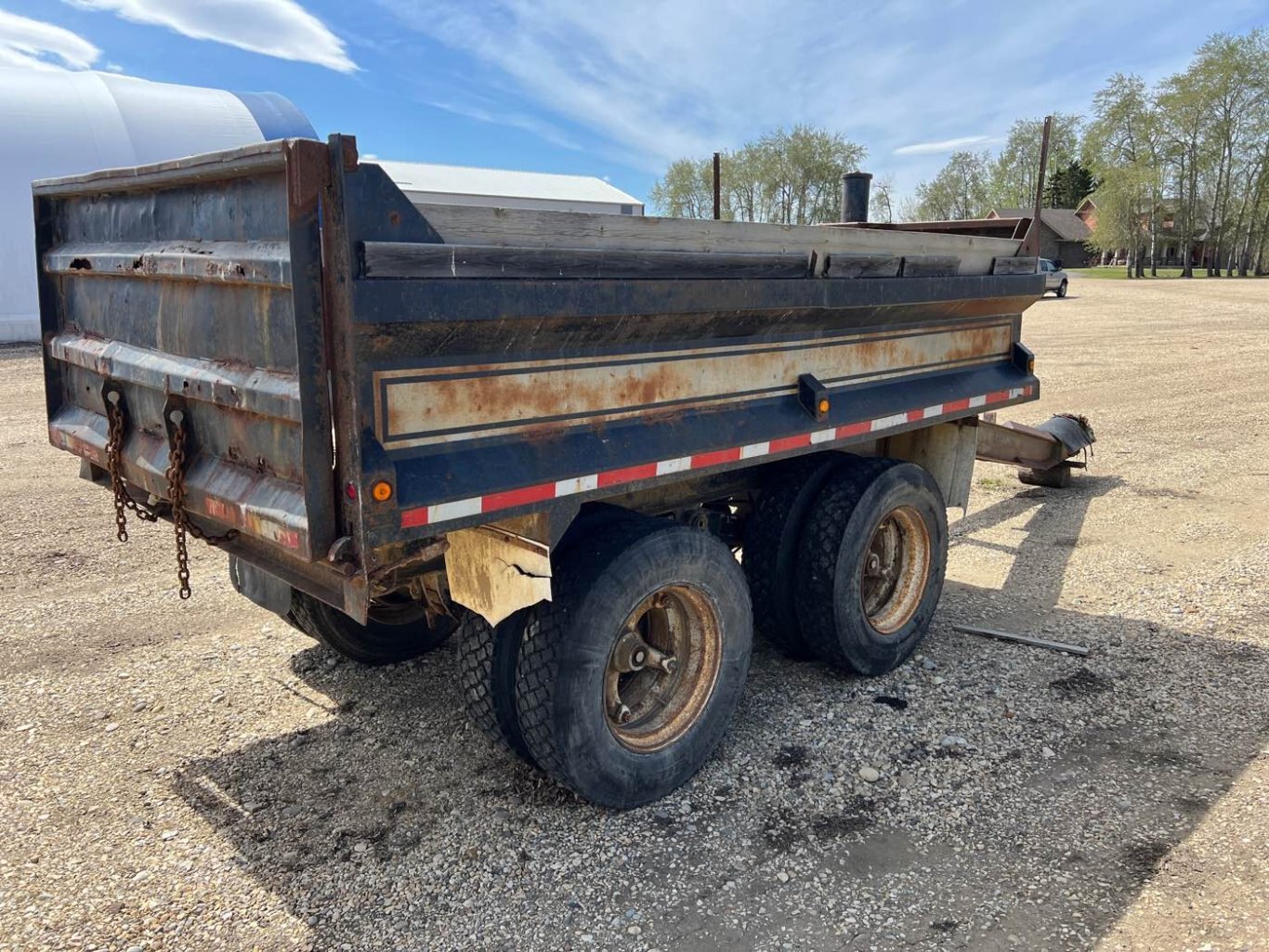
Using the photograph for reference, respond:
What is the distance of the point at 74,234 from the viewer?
12.2ft

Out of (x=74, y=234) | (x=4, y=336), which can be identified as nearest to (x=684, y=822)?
(x=74, y=234)

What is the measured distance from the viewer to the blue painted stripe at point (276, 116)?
2448cm

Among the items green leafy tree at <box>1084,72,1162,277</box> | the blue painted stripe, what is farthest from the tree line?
the blue painted stripe

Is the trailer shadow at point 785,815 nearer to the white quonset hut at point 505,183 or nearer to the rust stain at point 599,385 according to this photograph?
the rust stain at point 599,385

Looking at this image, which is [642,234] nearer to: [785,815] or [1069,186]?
[785,815]

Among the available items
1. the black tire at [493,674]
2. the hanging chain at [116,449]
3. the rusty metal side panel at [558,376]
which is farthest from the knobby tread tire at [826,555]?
the hanging chain at [116,449]

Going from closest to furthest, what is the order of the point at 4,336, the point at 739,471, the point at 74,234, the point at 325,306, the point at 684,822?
the point at 325,306 < the point at 684,822 < the point at 74,234 < the point at 739,471 < the point at 4,336

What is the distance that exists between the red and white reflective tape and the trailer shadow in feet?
4.14

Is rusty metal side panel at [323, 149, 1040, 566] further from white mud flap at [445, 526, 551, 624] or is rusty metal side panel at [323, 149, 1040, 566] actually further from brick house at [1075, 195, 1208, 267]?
brick house at [1075, 195, 1208, 267]

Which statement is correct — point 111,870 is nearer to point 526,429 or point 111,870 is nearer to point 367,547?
point 367,547

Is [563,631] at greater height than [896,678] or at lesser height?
greater

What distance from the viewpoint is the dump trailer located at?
2547 mm

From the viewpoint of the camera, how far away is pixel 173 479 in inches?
122

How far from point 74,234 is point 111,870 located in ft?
8.03
